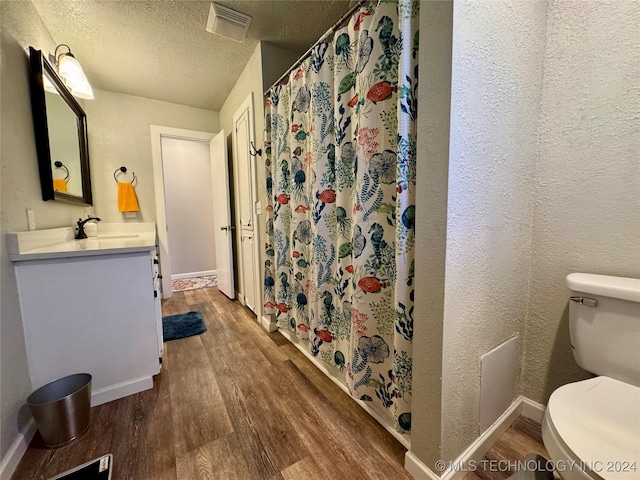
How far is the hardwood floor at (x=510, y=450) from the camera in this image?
3.26ft

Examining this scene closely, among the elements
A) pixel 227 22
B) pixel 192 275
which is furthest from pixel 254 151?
pixel 192 275

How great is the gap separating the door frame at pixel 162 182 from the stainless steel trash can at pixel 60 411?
1.94m

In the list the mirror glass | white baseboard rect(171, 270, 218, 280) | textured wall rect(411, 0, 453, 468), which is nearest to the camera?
textured wall rect(411, 0, 453, 468)

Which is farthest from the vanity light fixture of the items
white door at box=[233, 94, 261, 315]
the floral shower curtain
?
the floral shower curtain

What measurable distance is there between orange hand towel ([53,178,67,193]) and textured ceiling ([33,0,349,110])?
3.55 feet

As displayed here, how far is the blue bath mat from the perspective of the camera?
2.18 m

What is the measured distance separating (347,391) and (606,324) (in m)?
1.18

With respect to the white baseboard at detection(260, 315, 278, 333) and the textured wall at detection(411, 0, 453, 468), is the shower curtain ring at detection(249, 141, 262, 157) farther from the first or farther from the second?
the textured wall at detection(411, 0, 453, 468)

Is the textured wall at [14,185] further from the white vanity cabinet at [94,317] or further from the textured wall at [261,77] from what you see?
the textured wall at [261,77]

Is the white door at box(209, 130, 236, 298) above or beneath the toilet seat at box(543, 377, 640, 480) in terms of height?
above

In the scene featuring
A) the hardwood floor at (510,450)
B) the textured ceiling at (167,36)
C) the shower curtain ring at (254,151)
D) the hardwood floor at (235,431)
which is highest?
the textured ceiling at (167,36)

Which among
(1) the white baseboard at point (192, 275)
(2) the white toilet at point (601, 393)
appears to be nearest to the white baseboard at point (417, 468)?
(2) the white toilet at point (601, 393)

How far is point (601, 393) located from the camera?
81cm

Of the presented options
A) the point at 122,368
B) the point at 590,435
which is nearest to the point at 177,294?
the point at 122,368
